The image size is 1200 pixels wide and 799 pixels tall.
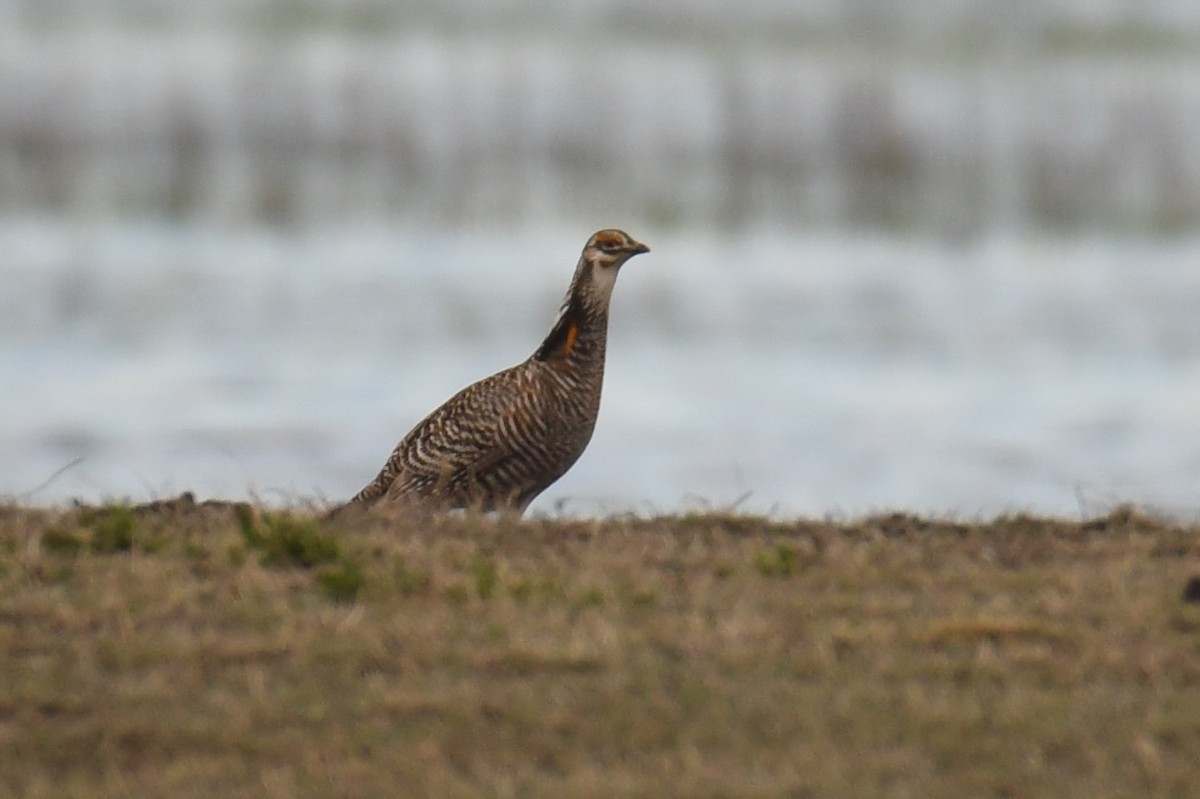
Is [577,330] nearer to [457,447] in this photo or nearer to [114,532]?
[457,447]

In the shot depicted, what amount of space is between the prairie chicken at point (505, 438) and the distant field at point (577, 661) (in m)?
1.38

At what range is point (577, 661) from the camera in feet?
18.3

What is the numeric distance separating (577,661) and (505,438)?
3.35 m

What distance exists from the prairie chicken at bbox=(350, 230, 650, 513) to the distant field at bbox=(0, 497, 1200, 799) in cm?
138

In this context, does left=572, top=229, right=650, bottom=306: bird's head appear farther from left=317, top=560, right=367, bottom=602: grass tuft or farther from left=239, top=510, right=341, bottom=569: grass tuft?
left=317, top=560, right=367, bottom=602: grass tuft

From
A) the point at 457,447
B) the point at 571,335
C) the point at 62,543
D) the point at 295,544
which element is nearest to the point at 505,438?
the point at 457,447

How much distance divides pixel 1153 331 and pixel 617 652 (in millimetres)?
18224

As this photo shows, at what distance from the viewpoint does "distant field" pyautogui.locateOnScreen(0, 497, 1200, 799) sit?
4777mm

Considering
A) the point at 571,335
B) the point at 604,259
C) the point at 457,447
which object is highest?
the point at 604,259

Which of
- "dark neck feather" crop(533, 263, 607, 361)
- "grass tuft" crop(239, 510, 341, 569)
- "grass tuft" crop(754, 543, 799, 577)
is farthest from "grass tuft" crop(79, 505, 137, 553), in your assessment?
"dark neck feather" crop(533, 263, 607, 361)

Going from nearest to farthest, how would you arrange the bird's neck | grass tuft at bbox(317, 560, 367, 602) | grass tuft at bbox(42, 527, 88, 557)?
grass tuft at bbox(317, 560, 367, 602)
grass tuft at bbox(42, 527, 88, 557)
the bird's neck

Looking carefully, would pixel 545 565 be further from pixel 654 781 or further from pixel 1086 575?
pixel 654 781

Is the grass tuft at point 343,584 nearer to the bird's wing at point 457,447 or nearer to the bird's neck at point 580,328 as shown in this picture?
the bird's wing at point 457,447

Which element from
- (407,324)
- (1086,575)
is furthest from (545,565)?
(407,324)
